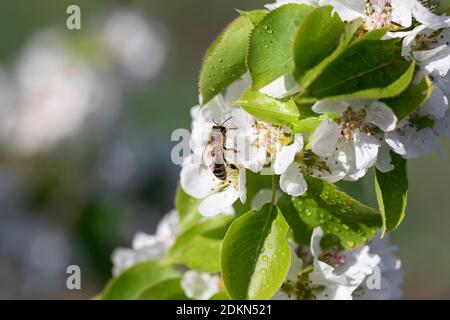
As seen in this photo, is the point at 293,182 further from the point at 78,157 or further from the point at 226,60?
the point at 78,157

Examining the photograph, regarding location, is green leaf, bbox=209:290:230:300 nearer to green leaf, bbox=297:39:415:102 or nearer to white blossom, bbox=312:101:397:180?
white blossom, bbox=312:101:397:180

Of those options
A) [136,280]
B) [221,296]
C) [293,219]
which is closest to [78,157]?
A: [136,280]

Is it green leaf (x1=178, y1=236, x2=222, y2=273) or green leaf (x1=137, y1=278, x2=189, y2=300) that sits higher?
green leaf (x1=178, y1=236, x2=222, y2=273)

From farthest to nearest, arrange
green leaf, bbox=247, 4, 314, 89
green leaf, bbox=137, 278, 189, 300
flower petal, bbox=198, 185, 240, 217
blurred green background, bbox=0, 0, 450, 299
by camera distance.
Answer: blurred green background, bbox=0, 0, 450, 299 < green leaf, bbox=137, 278, 189, 300 < flower petal, bbox=198, 185, 240, 217 < green leaf, bbox=247, 4, 314, 89

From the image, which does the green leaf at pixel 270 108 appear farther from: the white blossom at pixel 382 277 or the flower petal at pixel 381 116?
the white blossom at pixel 382 277

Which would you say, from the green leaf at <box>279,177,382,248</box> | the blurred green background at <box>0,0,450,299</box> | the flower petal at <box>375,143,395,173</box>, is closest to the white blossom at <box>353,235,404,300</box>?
the green leaf at <box>279,177,382,248</box>
